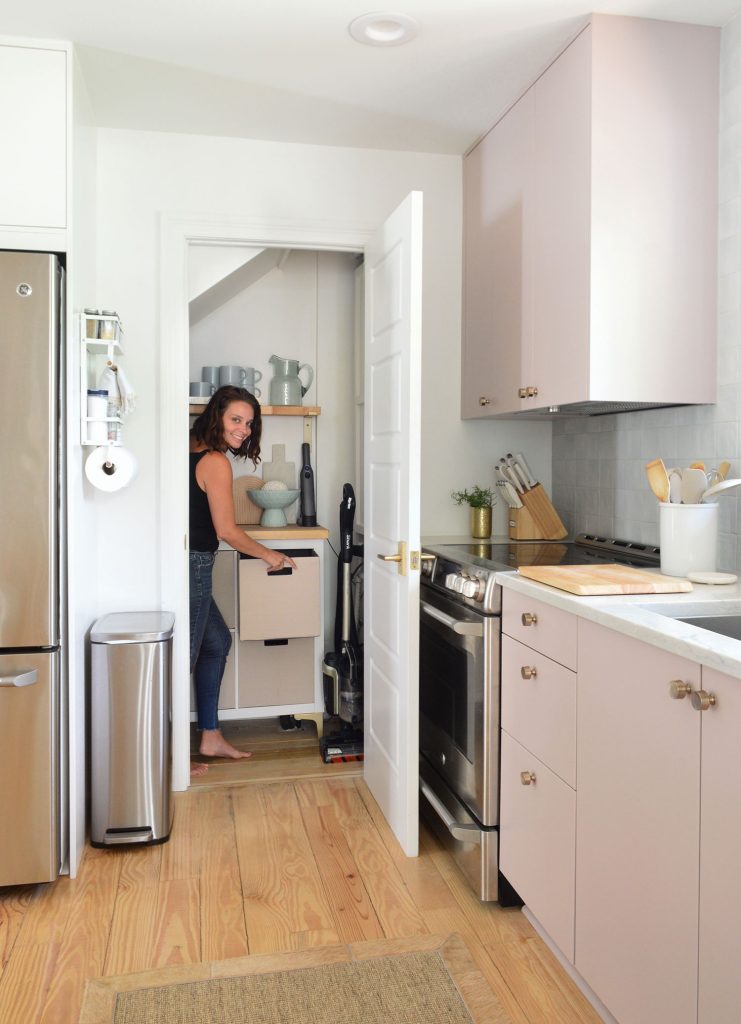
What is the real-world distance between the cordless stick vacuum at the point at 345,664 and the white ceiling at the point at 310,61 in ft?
5.02

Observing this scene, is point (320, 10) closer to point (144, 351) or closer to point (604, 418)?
point (144, 351)

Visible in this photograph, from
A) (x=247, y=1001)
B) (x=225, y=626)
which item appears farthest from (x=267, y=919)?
(x=225, y=626)

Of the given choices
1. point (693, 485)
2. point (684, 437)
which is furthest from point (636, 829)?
point (684, 437)

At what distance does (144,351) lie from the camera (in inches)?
119

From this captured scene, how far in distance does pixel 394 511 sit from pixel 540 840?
1090 millimetres

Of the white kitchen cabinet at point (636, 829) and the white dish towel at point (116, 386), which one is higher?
the white dish towel at point (116, 386)

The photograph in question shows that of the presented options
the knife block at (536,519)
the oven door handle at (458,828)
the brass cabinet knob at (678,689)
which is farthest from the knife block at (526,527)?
the brass cabinet knob at (678,689)

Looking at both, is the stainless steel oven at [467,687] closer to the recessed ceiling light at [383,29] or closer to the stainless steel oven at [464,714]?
the stainless steel oven at [464,714]

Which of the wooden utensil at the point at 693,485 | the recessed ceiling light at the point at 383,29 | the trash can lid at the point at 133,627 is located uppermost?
the recessed ceiling light at the point at 383,29

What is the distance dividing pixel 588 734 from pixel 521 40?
191cm

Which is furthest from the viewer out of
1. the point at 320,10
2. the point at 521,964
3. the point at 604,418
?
the point at 604,418

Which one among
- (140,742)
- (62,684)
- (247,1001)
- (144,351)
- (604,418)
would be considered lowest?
(247,1001)

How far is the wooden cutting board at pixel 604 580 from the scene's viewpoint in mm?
1851

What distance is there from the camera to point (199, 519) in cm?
332
